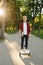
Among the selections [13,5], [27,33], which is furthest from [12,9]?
[27,33]

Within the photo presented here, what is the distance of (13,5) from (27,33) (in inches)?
1187

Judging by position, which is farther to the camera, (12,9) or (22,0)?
(22,0)

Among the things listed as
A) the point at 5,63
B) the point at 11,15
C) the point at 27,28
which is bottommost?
the point at 11,15

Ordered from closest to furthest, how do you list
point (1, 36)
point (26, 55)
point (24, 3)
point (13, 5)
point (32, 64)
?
point (32, 64) → point (26, 55) → point (1, 36) → point (13, 5) → point (24, 3)

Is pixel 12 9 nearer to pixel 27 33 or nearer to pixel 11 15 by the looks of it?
pixel 11 15

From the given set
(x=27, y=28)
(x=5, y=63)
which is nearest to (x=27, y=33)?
(x=27, y=28)

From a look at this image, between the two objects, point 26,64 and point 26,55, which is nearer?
point 26,64

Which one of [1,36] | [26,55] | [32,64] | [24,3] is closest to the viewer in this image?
[32,64]

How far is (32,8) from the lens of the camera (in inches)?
1865

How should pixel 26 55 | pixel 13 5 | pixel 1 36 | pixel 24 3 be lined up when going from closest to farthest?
pixel 26 55
pixel 1 36
pixel 13 5
pixel 24 3

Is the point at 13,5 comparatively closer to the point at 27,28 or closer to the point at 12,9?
the point at 12,9

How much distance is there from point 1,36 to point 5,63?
1474 cm

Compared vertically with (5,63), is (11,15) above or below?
below

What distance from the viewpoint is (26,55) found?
12.5 meters
